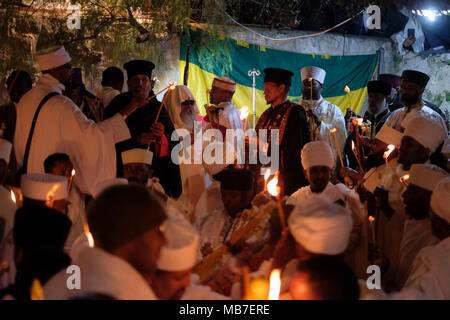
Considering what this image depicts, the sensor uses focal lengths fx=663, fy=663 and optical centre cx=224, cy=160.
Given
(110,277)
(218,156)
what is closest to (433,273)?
(110,277)

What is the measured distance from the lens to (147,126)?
746cm

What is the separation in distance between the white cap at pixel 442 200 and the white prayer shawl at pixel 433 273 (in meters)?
0.37

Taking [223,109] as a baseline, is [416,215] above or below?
below

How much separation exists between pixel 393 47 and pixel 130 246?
40.5 ft

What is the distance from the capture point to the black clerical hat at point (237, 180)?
5527 millimetres

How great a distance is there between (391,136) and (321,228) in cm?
334

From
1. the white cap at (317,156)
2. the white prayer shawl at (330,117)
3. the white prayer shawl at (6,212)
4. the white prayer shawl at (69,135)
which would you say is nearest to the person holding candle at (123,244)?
the white prayer shawl at (6,212)

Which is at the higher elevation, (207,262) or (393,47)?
(393,47)

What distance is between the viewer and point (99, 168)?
630 cm

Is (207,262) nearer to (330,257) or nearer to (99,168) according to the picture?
(330,257)

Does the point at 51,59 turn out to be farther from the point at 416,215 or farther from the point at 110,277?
the point at 110,277

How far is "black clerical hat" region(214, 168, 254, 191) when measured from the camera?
5.53 meters

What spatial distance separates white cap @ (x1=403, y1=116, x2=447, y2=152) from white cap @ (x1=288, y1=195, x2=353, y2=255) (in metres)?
2.66
